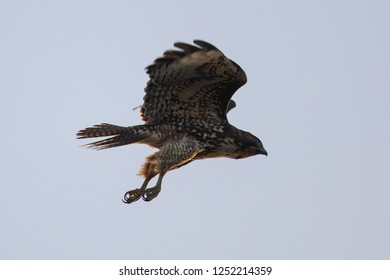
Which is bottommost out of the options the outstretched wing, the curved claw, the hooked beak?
the curved claw

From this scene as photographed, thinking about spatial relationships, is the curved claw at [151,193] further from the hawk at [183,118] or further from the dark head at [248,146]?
the dark head at [248,146]

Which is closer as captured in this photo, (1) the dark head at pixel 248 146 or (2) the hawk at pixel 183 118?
(2) the hawk at pixel 183 118

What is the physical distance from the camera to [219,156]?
14.2 meters

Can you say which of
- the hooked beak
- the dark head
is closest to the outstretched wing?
the dark head

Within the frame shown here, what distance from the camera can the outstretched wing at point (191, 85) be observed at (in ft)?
40.9

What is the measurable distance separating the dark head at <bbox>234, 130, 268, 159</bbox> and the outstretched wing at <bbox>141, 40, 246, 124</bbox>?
0.47 meters

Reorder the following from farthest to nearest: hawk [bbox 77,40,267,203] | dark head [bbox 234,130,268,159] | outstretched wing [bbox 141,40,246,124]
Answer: dark head [bbox 234,130,268,159], hawk [bbox 77,40,267,203], outstretched wing [bbox 141,40,246,124]

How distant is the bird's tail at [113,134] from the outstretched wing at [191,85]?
37cm

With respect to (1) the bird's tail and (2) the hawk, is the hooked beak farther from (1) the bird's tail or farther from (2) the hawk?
(1) the bird's tail

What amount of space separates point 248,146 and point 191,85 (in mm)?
1661

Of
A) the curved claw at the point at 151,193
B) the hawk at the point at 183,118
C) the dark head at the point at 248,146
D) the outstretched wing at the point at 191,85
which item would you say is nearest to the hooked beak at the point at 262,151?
the dark head at the point at 248,146

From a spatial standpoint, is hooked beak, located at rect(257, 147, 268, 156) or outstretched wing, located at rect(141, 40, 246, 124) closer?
outstretched wing, located at rect(141, 40, 246, 124)

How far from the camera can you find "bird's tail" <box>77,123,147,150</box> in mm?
13078
